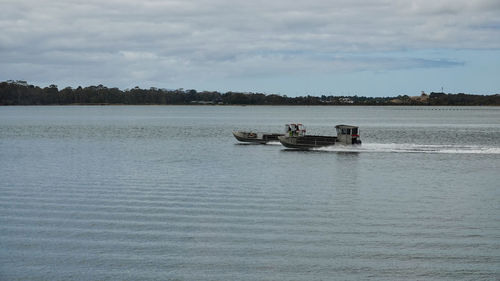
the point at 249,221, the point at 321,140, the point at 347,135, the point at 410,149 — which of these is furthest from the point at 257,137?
the point at 249,221

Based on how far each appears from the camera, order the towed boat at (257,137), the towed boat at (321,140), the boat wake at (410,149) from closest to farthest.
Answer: the boat wake at (410,149), the towed boat at (321,140), the towed boat at (257,137)

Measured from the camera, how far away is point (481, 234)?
26.1m

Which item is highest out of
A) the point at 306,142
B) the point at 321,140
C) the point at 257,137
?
the point at 321,140

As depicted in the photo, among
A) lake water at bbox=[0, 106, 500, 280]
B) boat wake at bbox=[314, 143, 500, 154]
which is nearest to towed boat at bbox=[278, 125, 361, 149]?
boat wake at bbox=[314, 143, 500, 154]

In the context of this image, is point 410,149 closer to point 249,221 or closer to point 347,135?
point 347,135

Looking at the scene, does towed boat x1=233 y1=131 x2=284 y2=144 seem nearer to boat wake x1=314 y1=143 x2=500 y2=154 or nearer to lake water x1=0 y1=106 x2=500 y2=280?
boat wake x1=314 y1=143 x2=500 y2=154

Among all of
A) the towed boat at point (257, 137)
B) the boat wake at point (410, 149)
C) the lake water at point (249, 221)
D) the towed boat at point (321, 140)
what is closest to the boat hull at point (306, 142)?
the towed boat at point (321, 140)

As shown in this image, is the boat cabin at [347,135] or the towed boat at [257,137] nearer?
the boat cabin at [347,135]

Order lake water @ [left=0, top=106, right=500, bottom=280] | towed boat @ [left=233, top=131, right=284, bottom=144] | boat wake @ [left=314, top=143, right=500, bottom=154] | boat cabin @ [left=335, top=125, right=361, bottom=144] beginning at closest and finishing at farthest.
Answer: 1. lake water @ [left=0, top=106, right=500, bottom=280]
2. boat wake @ [left=314, top=143, right=500, bottom=154]
3. boat cabin @ [left=335, top=125, right=361, bottom=144]
4. towed boat @ [left=233, top=131, right=284, bottom=144]

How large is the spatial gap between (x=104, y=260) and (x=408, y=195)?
64.2 ft

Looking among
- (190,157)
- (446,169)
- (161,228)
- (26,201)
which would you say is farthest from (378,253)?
(190,157)

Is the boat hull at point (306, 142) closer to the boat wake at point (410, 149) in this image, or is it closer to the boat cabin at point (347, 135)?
the boat cabin at point (347, 135)

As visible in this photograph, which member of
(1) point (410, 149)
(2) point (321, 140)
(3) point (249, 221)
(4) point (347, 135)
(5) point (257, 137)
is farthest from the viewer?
(5) point (257, 137)

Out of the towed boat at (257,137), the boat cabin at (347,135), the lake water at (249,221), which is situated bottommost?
the lake water at (249,221)
